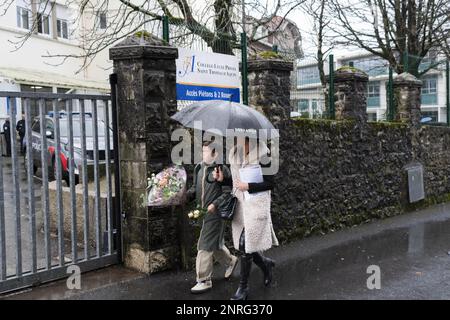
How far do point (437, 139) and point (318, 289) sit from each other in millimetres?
7448

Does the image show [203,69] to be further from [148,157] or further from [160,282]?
[160,282]

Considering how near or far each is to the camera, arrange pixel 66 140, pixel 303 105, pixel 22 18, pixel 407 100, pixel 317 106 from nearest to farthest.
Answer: pixel 66 140, pixel 303 105, pixel 317 106, pixel 407 100, pixel 22 18

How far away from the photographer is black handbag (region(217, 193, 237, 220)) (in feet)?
16.8

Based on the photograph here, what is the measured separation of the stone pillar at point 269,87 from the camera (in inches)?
287

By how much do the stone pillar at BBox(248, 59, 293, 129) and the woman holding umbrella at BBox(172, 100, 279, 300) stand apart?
2.13 metres

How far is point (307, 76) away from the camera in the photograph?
10.0 m

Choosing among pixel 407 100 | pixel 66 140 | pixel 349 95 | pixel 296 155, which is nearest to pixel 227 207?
pixel 66 140

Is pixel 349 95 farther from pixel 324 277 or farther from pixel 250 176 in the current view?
pixel 250 176

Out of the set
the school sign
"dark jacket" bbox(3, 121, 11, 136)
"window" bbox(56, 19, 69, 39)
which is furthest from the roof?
"dark jacket" bbox(3, 121, 11, 136)

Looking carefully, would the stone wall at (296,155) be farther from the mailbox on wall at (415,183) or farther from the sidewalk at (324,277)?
the sidewalk at (324,277)

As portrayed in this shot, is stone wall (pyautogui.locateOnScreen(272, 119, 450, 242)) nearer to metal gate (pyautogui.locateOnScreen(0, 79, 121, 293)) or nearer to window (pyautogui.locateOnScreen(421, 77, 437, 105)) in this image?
metal gate (pyautogui.locateOnScreen(0, 79, 121, 293))

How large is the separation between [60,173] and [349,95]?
5567mm

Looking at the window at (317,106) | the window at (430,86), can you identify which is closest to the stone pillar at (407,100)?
the window at (317,106)
